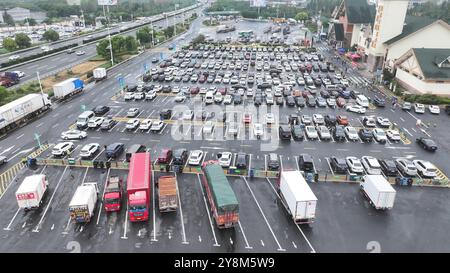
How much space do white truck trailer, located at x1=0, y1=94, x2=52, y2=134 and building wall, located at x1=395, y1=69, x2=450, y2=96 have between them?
77.9 metres

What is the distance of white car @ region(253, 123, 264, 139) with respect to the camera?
171 ft

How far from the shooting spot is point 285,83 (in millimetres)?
80250

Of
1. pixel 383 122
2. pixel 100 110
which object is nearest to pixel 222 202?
pixel 383 122

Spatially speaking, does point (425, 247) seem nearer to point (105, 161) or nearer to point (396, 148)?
point (396, 148)

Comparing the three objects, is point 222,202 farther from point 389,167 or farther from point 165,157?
point 389,167

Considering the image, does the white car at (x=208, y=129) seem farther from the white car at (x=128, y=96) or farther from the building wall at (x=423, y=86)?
the building wall at (x=423, y=86)

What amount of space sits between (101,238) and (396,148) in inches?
1657

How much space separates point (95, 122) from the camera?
183 ft

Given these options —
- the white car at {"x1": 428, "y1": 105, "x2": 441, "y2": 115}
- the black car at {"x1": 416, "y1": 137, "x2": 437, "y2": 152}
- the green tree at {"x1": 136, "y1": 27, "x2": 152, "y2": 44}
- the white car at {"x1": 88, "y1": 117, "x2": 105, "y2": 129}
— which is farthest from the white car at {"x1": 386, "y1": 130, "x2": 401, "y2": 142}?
the green tree at {"x1": 136, "y1": 27, "x2": 152, "y2": 44}

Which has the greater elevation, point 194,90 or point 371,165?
point 194,90

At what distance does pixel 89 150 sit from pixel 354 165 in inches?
1376

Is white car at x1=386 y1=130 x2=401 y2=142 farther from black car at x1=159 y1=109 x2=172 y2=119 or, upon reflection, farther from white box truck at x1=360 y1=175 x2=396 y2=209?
black car at x1=159 y1=109 x2=172 y2=119

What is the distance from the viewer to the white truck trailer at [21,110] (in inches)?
2131

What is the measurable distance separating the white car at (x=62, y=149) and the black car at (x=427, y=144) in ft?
169
